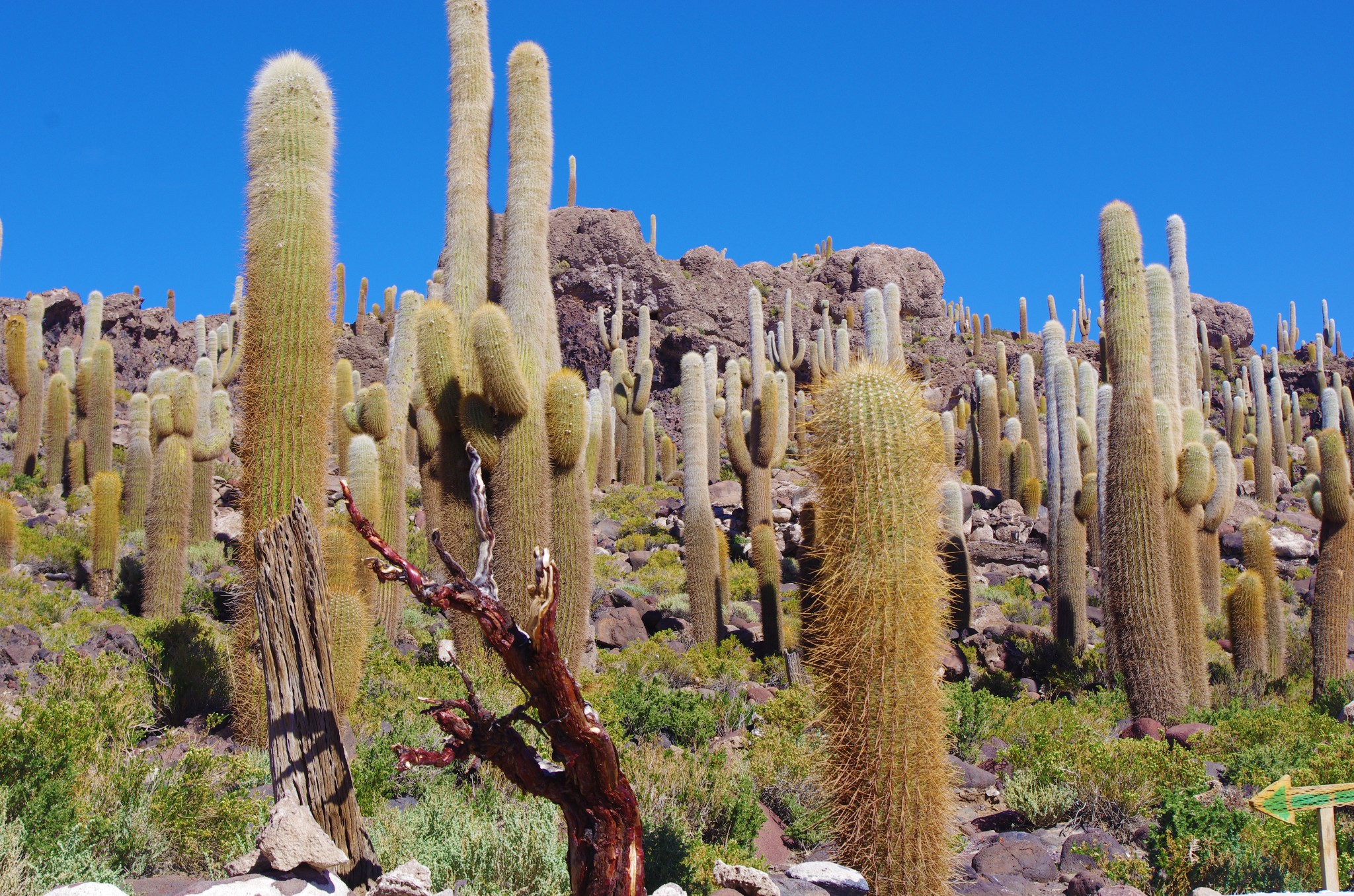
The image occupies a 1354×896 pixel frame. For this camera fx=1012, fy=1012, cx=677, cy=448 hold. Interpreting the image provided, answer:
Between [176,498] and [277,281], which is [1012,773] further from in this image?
[176,498]

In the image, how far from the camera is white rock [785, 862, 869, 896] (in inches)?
196

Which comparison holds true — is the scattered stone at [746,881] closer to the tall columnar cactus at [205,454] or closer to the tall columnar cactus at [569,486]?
the tall columnar cactus at [569,486]

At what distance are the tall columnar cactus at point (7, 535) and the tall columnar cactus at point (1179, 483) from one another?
1437 cm

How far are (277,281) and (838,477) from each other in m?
4.09

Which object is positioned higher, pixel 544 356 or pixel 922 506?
pixel 544 356

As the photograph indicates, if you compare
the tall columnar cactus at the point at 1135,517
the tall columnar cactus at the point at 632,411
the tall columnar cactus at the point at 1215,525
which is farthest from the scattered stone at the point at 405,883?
the tall columnar cactus at the point at 632,411

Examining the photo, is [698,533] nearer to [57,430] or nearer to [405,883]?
[405,883]

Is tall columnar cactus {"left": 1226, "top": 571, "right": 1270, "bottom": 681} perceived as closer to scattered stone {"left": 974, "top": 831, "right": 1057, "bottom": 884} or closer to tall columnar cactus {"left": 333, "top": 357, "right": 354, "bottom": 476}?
scattered stone {"left": 974, "top": 831, "right": 1057, "bottom": 884}

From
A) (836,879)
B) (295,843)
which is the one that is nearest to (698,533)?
(836,879)

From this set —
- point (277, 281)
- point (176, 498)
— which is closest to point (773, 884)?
point (277, 281)

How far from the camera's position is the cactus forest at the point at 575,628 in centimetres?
480

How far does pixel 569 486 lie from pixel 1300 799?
6.53 metres

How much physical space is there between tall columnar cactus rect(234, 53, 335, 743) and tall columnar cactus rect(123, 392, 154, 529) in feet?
30.4

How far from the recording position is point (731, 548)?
19906 millimetres
